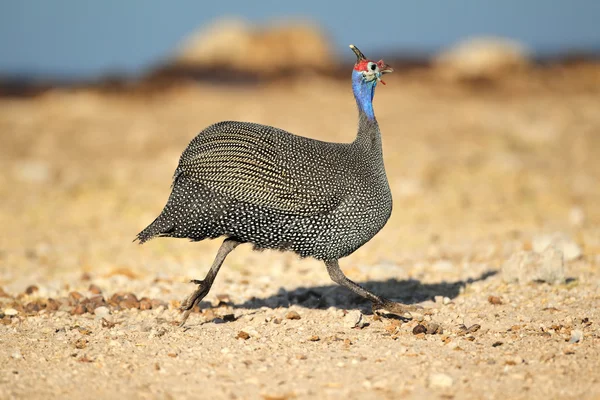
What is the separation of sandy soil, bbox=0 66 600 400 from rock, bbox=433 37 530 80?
6.99 meters

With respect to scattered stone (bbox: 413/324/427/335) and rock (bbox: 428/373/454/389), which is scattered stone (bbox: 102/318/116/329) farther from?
rock (bbox: 428/373/454/389)

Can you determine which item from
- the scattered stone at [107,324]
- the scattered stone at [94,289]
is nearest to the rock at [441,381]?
the scattered stone at [107,324]

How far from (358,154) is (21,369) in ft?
8.40

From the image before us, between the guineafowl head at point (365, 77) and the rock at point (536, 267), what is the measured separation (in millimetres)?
1783

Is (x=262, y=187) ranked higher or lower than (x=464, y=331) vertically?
higher

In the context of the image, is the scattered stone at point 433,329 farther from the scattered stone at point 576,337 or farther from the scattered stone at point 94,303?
the scattered stone at point 94,303

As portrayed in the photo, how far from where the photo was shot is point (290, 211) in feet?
17.4

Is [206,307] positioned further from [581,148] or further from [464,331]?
[581,148]

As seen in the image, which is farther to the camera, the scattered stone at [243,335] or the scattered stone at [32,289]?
the scattered stone at [32,289]

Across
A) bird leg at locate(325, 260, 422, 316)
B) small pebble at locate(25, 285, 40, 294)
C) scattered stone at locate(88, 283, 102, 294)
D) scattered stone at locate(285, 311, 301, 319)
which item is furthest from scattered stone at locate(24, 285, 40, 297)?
bird leg at locate(325, 260, 422, 316)

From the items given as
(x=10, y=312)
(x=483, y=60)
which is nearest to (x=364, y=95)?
(x=10, y=312)

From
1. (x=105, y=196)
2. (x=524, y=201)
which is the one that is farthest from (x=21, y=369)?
(x=524, y=201)

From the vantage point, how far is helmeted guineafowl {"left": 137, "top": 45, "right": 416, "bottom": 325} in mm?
5297

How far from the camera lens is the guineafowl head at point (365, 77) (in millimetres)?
5756
